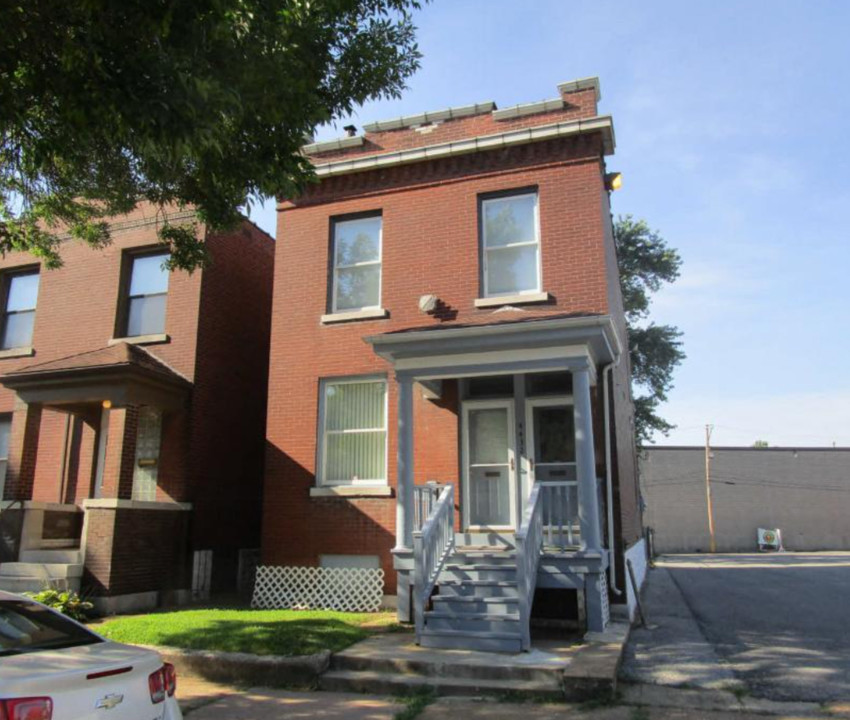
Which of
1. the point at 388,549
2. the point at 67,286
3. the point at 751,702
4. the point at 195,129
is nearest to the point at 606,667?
the point at 751,702

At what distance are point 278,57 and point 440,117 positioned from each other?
20.8ft

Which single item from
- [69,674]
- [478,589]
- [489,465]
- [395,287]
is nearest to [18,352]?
[395,287]

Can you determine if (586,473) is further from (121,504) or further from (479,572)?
(121,504)

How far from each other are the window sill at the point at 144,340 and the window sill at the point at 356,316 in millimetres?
3290

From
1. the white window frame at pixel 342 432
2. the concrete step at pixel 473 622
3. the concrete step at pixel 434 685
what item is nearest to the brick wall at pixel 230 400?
the white window frame at pixel 342 432

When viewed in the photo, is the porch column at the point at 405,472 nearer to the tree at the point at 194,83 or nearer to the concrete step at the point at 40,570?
the tree at the point at 194,83

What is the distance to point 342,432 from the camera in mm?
11938

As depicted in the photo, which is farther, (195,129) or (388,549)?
(388,549)

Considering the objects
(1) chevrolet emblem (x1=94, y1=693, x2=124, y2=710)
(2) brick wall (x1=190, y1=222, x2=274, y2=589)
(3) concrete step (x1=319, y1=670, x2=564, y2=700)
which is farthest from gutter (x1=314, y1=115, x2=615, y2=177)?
(1) chevrolet emblem (x1=94, y1=693, x2=124, y2=710)

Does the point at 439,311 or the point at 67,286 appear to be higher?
the point at 67,286

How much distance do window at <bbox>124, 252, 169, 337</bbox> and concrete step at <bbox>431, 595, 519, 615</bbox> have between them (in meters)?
7.99

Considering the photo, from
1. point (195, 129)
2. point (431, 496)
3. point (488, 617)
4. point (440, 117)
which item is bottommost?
point (488, 617)

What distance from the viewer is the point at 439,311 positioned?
38.0ft

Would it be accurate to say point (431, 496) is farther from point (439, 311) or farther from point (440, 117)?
point (440, 117)
